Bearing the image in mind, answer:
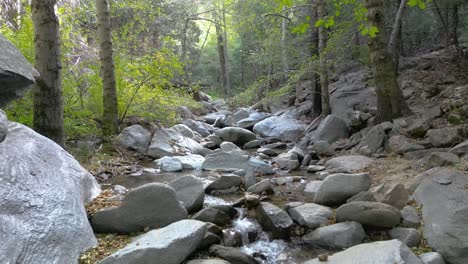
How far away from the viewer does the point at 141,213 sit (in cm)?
424

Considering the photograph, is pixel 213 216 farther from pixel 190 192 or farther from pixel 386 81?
pixel 386 81

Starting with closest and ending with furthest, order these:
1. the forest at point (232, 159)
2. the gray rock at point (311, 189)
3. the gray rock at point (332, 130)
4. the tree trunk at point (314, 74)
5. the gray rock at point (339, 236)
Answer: the forest at point (232, 159) < the gray rock at point (339, 236) < the gray rock at point (311, 189) < the gray rock at point (332, 130) < the tree trunk at point (314, 74)

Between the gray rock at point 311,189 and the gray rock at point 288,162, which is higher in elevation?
the gray rock at point 288,162

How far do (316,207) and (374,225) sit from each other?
87 cm

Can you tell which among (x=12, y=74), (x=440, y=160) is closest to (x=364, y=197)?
(x=440, y=160)

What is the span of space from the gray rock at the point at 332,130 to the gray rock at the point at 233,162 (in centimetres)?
275

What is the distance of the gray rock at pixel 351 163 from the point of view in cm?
740

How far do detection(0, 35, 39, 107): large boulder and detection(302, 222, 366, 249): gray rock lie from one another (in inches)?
141

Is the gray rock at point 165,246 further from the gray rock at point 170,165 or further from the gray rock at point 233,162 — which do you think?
the gray rock at point 233,162

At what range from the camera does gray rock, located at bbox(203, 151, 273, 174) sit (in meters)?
8.35

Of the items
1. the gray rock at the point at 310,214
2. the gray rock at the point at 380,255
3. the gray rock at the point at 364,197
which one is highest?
the gray rock at the point at 364,197

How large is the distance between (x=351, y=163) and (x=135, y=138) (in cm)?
502

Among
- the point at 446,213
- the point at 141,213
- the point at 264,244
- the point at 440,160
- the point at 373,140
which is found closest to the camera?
the point at 446,213

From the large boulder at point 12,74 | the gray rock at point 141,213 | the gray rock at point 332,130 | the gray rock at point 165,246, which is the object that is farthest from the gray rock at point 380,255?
the gray rock at point 332,130
